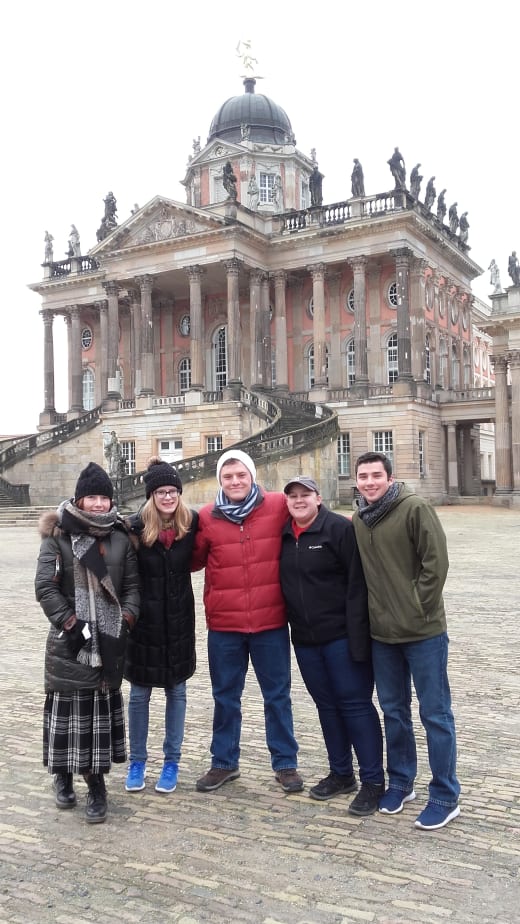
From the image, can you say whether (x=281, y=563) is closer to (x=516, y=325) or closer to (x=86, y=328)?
(x=516, y=325)

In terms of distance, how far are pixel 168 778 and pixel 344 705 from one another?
1247 mm

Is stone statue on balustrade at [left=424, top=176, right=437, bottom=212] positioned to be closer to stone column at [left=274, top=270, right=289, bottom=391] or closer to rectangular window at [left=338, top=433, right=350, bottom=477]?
stone column at [left=274, top=270, right=289, bottom=391]

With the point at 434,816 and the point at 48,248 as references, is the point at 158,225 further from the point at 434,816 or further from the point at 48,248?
the point at 434,816

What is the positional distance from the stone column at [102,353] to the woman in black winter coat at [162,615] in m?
46.1

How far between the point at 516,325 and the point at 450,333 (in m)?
8.23

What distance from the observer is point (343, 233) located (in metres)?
44.0

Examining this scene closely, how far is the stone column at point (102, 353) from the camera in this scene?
52125 millimetres

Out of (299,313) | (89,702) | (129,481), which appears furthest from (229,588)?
(299,313)

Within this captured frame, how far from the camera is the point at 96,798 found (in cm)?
526

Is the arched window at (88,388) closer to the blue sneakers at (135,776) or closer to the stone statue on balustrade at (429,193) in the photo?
the stone statue on balustrade at (429,193)

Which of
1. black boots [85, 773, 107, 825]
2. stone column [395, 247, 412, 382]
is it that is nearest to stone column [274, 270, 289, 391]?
stone column [395, 247, 412, 382]

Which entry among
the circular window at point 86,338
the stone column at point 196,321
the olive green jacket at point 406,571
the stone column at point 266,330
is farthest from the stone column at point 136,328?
the olive green jacket at point 406,571

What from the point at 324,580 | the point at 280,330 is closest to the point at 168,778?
the point at 324,580

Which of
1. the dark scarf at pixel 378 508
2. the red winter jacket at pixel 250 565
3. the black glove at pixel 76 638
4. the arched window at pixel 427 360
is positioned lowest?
the black glove at pixel 76 638
